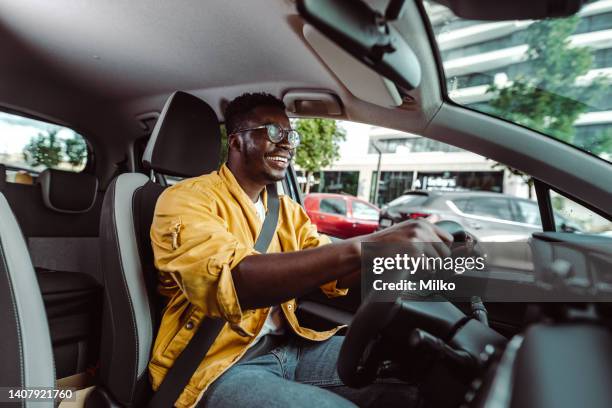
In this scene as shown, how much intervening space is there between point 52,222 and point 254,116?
1.70 meters

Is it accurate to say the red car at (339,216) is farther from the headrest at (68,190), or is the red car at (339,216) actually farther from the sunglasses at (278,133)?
the sunglasses at (278,133)

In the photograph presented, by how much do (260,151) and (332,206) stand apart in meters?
6.11

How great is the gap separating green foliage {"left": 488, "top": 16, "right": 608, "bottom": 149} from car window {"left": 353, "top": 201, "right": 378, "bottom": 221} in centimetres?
618

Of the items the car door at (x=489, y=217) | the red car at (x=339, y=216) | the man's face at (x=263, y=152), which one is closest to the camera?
the man's face at (x=263, y=152)

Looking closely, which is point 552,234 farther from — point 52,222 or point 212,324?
point 52,222

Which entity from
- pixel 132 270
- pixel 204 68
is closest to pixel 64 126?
pixel 204 68

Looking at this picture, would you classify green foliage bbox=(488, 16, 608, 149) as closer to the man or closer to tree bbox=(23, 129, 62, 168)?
the man

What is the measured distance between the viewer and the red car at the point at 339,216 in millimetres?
7492

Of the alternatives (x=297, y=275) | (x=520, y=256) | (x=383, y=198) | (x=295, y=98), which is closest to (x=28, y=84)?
(x=295, y=98)

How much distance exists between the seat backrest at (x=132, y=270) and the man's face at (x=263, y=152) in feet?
1.08

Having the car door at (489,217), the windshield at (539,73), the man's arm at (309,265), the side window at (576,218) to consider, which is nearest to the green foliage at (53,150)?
the man's arm at (309,265)

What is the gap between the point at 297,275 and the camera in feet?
3.50

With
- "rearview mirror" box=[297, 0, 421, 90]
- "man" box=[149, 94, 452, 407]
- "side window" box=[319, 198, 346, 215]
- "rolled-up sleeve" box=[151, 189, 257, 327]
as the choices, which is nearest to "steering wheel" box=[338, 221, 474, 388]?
"man" box=[149, 94, 452, 407]

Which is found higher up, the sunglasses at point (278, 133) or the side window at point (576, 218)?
the sunglasses at point (278, 133)
